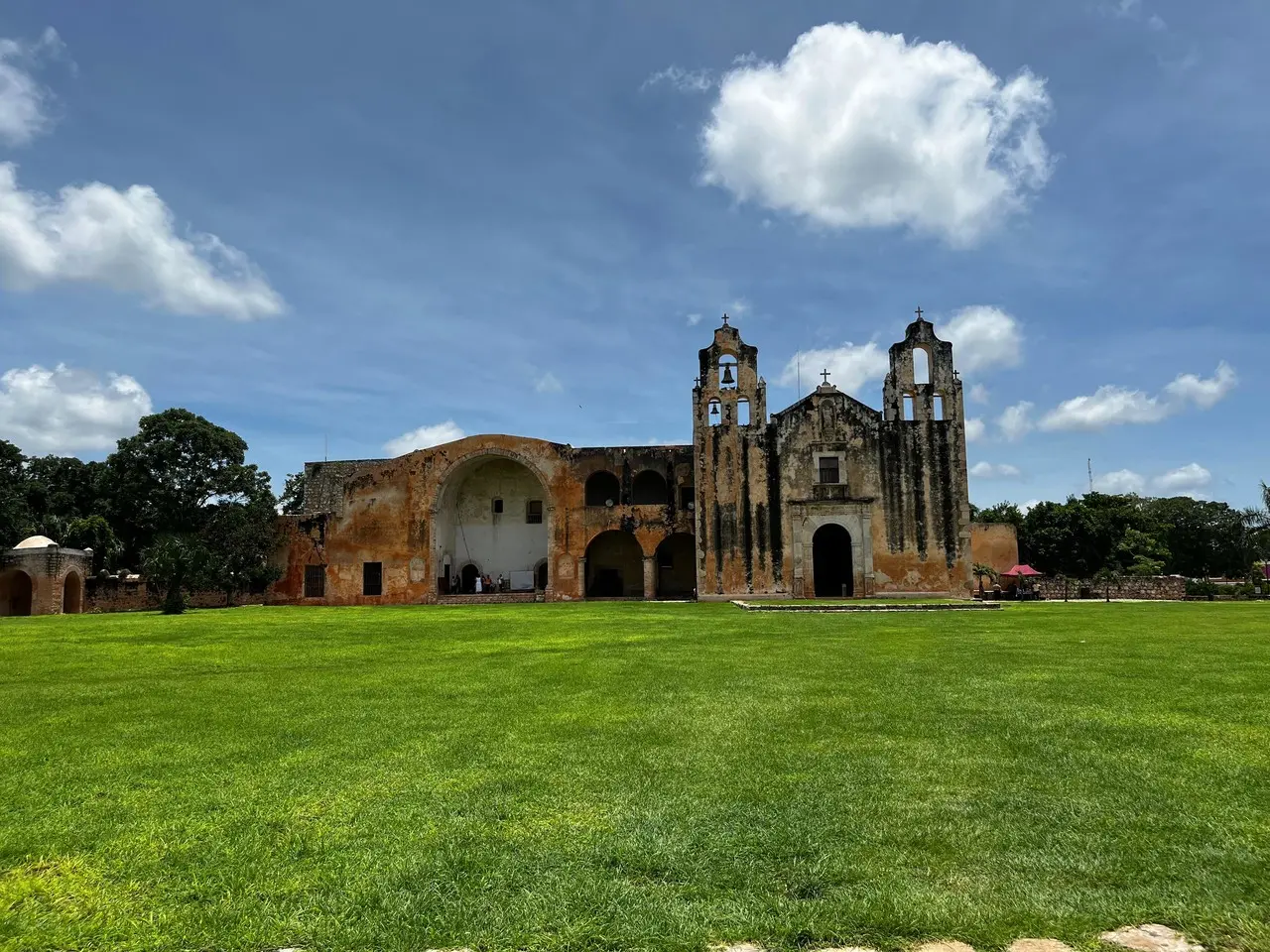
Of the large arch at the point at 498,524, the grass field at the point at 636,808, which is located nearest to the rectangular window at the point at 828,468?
the large arch at the point at 498,524

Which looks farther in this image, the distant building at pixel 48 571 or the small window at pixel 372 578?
the small window at pixel 372 578

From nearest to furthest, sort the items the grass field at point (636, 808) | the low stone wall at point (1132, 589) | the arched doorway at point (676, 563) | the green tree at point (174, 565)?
the grass field at point (636, 808)
the green tree at point (174, 565)
the low stone wall at point (1132, 589)
the arched doorway at point (676, 563)

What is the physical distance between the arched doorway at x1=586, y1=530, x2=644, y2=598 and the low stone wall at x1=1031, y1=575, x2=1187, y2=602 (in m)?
15.9

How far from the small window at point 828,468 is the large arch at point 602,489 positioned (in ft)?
29.3

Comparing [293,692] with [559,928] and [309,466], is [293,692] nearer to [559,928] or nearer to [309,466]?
[559,928]

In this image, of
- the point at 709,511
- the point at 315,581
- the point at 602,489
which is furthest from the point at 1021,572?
the point at 315,581

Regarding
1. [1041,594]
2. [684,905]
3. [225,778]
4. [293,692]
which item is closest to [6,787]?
[225,778]

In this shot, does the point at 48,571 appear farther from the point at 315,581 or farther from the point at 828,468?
the point at 828,468

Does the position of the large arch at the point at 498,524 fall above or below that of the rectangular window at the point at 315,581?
above

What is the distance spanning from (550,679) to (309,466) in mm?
30862

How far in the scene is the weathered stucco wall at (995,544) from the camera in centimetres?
3647

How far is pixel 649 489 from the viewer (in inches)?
1350

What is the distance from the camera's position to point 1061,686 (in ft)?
26.1

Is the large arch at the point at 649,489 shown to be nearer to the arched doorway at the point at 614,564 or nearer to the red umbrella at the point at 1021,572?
the arched doorway at the point at 614,564
